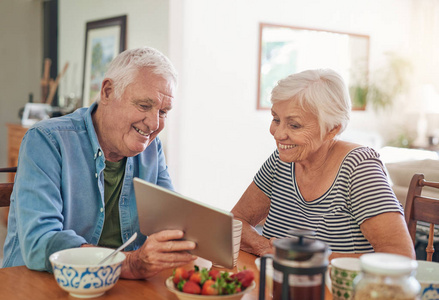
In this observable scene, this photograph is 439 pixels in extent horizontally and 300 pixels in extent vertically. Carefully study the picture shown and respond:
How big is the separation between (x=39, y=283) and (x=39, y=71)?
19.4ft

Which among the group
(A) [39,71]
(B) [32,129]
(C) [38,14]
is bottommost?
(B) [32,129]

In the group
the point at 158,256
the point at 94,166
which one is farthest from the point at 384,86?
the point at 158,256

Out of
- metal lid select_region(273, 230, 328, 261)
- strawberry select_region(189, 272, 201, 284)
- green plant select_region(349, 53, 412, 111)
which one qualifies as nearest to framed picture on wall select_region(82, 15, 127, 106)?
green plant select_region(349, 53, 412, 111)

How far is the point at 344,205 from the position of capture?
1.68 m

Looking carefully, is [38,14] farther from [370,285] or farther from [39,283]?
[370,285]

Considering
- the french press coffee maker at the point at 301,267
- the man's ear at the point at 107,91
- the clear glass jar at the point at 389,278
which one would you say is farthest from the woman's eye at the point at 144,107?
the clear glass jar at the point at 389,278

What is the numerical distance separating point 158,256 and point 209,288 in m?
0.24

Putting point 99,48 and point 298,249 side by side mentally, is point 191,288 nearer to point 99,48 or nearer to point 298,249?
point 298,249

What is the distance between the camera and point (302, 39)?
557 cm

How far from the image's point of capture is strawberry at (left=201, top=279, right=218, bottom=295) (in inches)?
42.4

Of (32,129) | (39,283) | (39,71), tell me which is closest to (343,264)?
(39,283)

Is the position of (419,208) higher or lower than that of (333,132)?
lower

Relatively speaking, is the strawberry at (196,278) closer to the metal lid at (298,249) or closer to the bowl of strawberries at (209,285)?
the bowl of strawberries at (209,285)

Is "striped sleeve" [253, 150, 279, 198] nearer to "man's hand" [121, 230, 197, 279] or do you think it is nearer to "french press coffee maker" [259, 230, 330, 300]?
"man's hand" [121, 230, 197, 279]
